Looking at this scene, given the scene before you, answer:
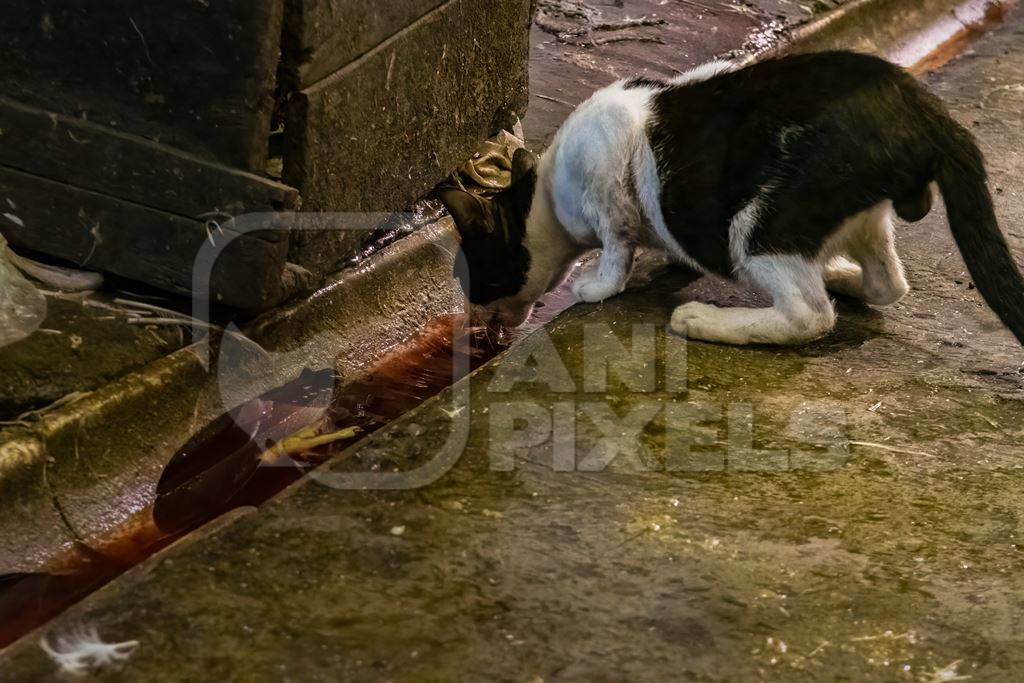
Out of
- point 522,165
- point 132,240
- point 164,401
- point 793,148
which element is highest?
point 793,148

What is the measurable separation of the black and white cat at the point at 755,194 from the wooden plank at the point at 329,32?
24.5 inches

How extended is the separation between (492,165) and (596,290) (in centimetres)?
110

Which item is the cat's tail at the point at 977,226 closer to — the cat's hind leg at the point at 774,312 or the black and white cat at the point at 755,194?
the black and white cat at the point at 755,194

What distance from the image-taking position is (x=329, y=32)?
364 cm

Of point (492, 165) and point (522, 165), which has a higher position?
point (522, 165)

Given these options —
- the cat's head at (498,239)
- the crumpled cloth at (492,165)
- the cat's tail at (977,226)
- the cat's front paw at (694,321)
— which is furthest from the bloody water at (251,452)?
the cat's tail at (977,226)

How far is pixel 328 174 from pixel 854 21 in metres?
4.27

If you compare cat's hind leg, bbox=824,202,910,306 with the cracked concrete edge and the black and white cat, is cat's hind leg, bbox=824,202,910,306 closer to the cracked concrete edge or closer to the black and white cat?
the black and white cat

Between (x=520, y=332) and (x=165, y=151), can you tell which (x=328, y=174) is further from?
(x=520, y=332)

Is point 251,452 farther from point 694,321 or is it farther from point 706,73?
point 706,73

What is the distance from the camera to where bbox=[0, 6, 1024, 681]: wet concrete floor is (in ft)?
8.75

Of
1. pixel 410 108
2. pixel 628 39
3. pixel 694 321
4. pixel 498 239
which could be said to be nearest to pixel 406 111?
pixel 410 108

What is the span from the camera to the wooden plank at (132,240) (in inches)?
148

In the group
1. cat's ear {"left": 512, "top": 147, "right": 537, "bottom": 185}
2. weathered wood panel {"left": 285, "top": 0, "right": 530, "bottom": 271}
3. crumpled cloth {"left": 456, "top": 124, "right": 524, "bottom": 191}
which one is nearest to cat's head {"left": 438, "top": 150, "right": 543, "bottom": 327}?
cat's ear {"left": 512, "top": 147, "right": 537, "bottom": 185}
